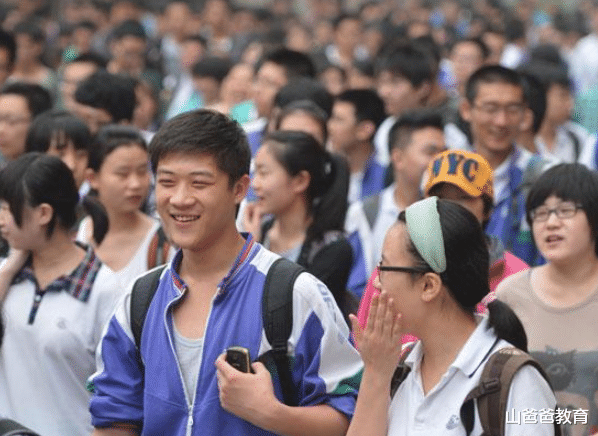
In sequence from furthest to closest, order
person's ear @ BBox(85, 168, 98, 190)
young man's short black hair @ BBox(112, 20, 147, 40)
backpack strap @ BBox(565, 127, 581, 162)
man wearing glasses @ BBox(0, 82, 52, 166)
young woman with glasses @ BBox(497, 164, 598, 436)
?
young man's short black hair @ BBox(112, 20, 147, 40)
backpack strap @ BBox(565, 127, 581, 162)
man wearing glasses @ BBox(0, 82, 52, 166)
person's ear @ BBox(85, 168, 98, 190)
young woman with glasses @ BBox(497, 164, 598, 436)

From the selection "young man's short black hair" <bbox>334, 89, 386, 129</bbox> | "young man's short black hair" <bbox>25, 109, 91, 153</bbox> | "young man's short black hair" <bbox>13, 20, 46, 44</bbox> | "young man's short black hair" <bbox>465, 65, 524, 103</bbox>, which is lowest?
"young man's short black hair" <bbox>25, 109, 91, 153</bbox>

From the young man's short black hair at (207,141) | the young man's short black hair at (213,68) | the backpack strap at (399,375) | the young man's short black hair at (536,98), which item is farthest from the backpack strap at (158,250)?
the young man's short black hair at (213,68)

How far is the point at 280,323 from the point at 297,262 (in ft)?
7.76

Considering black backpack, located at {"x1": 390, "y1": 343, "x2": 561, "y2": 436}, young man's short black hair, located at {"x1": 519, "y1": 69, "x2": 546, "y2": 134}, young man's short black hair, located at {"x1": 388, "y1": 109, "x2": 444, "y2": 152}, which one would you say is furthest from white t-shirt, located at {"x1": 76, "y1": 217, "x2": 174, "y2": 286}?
young man's short black hair, located at {"x1": 519, "y1": 69, "x2": 546, "y2": 134}

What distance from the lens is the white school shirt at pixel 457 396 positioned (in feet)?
12.2

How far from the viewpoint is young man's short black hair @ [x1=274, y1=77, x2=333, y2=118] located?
9086mm

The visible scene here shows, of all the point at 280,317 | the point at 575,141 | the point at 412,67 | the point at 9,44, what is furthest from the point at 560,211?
the point at 9,44

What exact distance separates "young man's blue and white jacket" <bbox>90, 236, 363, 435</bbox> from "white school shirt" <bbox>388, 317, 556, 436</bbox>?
220mm

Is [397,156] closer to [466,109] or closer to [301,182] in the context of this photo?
[466,109]

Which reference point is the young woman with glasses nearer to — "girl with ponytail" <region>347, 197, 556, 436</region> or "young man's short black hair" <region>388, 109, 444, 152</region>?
"girl with ponytail" <region>347, 197, 556, 436</region>

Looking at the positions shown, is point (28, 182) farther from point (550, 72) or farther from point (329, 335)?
point (550, 72)

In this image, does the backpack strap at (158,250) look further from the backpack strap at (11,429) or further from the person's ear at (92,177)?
the backpack strap at (11,429)

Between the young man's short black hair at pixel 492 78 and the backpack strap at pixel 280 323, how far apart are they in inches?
167

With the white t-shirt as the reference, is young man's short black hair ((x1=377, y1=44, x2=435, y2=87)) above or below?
above
